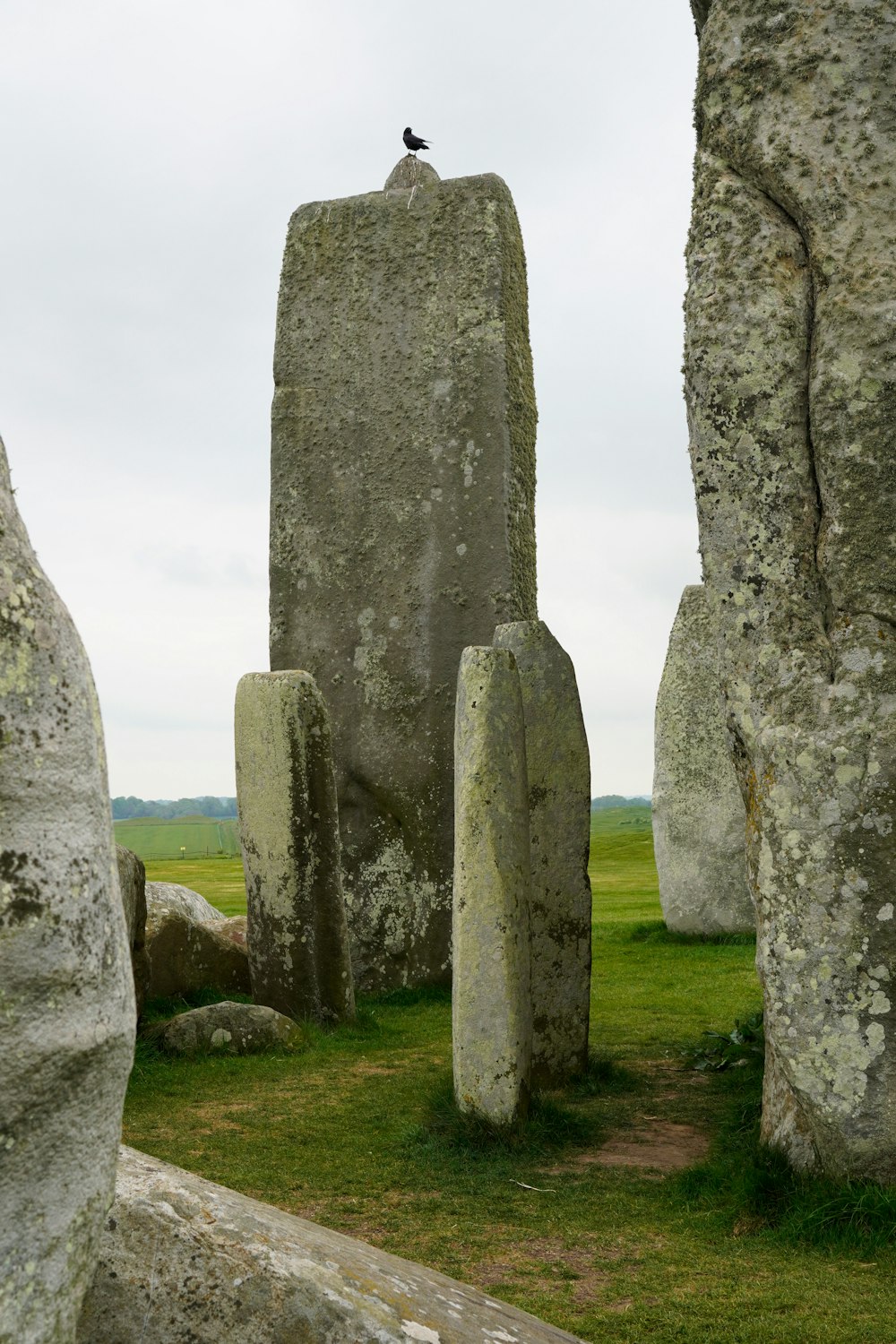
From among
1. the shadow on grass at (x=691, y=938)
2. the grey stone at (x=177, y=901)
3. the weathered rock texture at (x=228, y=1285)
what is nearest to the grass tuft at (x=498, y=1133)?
the weathered rock texture at (x=228, y=1285)

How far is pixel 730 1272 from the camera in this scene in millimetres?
3912

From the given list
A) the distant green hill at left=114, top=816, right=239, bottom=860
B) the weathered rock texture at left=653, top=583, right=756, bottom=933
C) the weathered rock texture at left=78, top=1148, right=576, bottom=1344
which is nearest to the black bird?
the weathered rock texture at left=653, top=583, right=756, bottom=933

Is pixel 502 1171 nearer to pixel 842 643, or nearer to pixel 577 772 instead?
pixel 577 772

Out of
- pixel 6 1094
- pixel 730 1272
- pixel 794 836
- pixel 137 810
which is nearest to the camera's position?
pixel 6 1094

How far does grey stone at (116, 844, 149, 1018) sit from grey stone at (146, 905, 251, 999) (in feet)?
0.54

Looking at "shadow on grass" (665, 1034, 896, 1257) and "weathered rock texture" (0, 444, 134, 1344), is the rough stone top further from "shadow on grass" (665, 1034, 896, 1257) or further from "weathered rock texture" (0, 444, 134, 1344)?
"weathered rock texture" (0, 444, 134, 1344)

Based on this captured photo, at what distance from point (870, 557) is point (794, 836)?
0.93 m

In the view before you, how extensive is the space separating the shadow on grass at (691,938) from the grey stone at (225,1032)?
17.2 feet

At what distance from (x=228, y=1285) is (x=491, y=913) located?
3107 mm

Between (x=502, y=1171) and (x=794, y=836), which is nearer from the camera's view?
(x=794, y=836)

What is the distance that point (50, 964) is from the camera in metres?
1.42

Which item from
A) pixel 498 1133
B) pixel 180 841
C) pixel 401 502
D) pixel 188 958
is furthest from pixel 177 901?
pixel 180 841

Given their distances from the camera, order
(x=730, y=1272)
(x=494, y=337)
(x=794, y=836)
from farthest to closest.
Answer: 1. (x=494, y=337)
2. (x=794, y=836)
3. (x=730, y=1272)

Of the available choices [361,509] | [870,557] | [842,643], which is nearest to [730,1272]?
[842,643]
